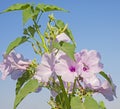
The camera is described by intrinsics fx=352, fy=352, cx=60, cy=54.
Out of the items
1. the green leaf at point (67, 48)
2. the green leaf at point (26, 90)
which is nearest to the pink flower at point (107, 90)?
the green leaf at point (67, 48)

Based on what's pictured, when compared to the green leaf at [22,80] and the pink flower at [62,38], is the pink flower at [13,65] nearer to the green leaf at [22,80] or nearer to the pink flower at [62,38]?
the green leaf at [22,80]

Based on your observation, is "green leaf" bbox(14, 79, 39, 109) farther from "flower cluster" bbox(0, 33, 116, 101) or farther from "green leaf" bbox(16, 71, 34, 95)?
"green leaf" bbox(16, 71, 34, 95)

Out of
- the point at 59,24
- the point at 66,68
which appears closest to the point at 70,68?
the point at 66,68

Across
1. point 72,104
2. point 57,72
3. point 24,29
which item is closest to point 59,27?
point 24,29

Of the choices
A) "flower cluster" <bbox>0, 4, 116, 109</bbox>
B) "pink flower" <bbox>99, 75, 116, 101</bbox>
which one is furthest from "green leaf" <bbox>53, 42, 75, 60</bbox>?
"pink flower" <bbox>99, 75, 116, 101</bbox>

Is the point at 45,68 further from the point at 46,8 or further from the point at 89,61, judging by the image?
the point at 46,8
